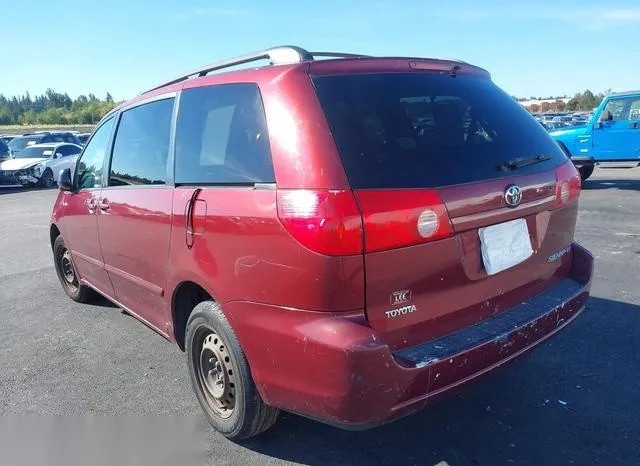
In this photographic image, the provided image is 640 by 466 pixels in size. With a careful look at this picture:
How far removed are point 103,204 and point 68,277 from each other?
6.58 feet

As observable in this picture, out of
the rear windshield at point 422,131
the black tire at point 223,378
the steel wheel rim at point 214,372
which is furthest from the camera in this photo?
the steel wheel rim at point 214,372

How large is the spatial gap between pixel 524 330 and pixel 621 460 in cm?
78

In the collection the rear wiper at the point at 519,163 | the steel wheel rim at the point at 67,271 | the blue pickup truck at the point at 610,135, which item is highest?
the rear wiper at the point at 519,163

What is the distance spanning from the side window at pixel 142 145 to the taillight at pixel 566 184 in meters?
2.27

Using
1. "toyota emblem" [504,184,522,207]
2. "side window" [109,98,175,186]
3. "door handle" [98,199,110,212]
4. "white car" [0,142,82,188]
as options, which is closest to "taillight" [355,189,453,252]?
"toyota emblem" [504,184,522,207]

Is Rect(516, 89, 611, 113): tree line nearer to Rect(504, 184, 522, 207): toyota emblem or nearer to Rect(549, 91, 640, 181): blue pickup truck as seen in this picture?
Rect(549, 91, 640, 181): blue pickup truck

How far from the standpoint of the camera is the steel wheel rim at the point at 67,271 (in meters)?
5.54

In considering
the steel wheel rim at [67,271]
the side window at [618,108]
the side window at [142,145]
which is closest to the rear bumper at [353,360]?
the side window at [142,145]

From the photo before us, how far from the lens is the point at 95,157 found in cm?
459

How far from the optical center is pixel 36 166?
18.7m

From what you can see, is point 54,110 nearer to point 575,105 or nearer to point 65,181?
point 575,105

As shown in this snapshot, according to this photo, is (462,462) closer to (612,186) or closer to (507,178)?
(507,178)

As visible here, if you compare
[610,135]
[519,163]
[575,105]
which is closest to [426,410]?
[519,163]

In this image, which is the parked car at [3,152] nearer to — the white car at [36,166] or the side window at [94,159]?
the white car at [36,166]
